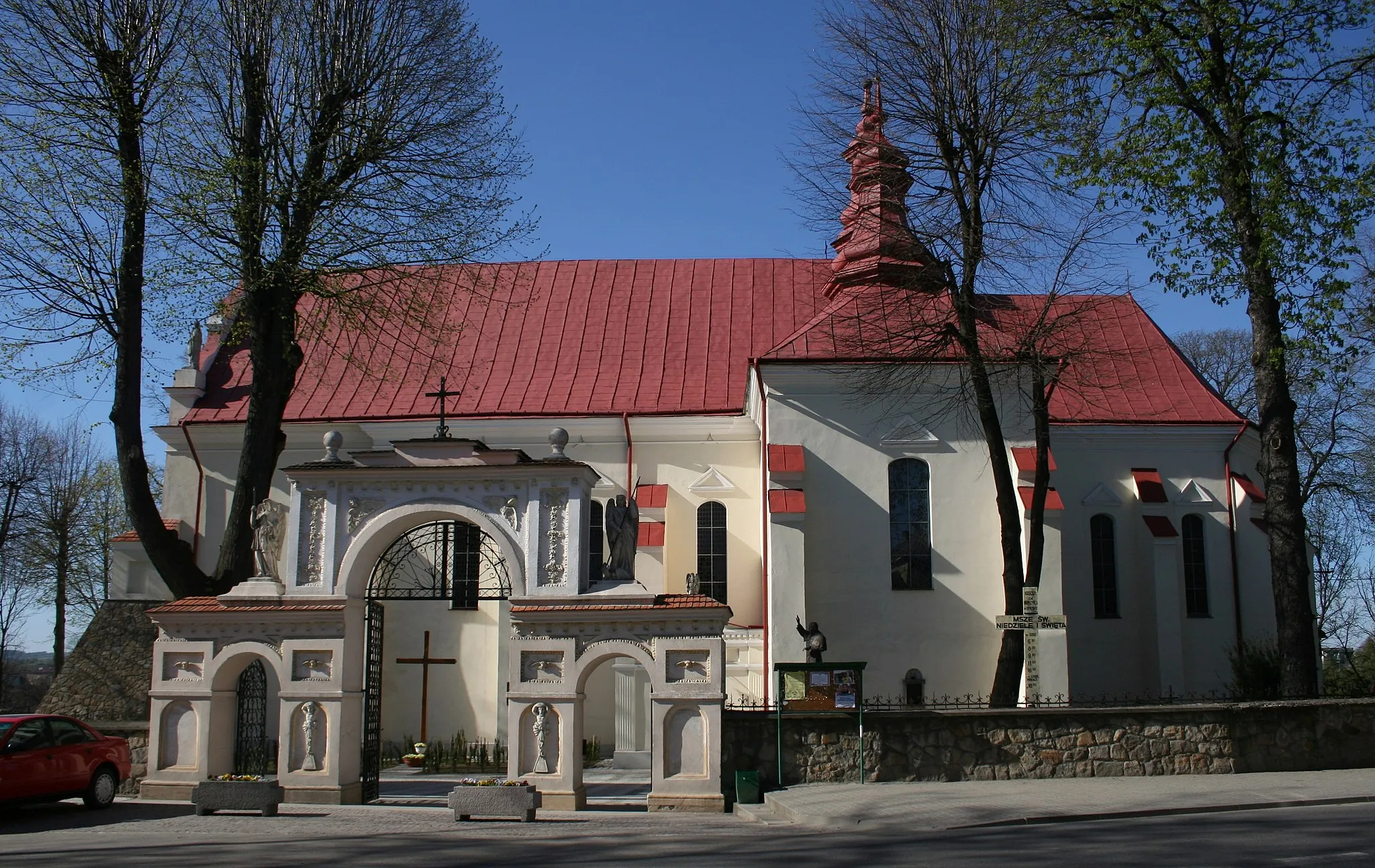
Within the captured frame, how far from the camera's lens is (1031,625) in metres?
16.9

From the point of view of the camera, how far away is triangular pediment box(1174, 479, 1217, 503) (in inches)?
919

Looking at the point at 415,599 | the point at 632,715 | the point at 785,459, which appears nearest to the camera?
the point at 415,599

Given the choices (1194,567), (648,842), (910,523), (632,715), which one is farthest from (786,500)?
(1194,567)

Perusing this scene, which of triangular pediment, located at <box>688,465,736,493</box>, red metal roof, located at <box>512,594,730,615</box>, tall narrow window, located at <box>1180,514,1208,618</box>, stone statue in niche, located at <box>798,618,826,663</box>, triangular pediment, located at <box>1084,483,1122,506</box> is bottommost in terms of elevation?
stone statue in niche, located at <box>798,618,826,663</box>

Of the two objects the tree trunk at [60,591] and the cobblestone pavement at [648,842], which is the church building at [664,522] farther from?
the tree trunk at [60,591]

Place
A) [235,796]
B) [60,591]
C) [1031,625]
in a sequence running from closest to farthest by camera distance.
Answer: [235,796] → [1031,625] → [60,591]

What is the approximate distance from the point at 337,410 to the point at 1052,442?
15.0 metres

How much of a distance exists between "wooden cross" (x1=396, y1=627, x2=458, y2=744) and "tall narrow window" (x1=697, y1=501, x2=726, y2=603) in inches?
205

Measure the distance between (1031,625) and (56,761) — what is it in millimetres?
12993

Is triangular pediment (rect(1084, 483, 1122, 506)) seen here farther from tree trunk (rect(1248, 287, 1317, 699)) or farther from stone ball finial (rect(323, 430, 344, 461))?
stone ball finial (rect(323, 430, 344, 461))

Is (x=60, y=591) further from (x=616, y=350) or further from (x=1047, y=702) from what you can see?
(x=1047, y=702)

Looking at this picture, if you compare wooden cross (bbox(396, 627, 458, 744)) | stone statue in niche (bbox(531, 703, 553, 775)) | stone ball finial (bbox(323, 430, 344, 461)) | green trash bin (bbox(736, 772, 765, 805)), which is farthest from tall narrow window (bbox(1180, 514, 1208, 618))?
stone ball finial (bbox(323, 430, 344, 461))

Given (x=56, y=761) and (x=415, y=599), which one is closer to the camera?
(x=56, y=761)

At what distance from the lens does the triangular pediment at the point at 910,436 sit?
21.1 meters
